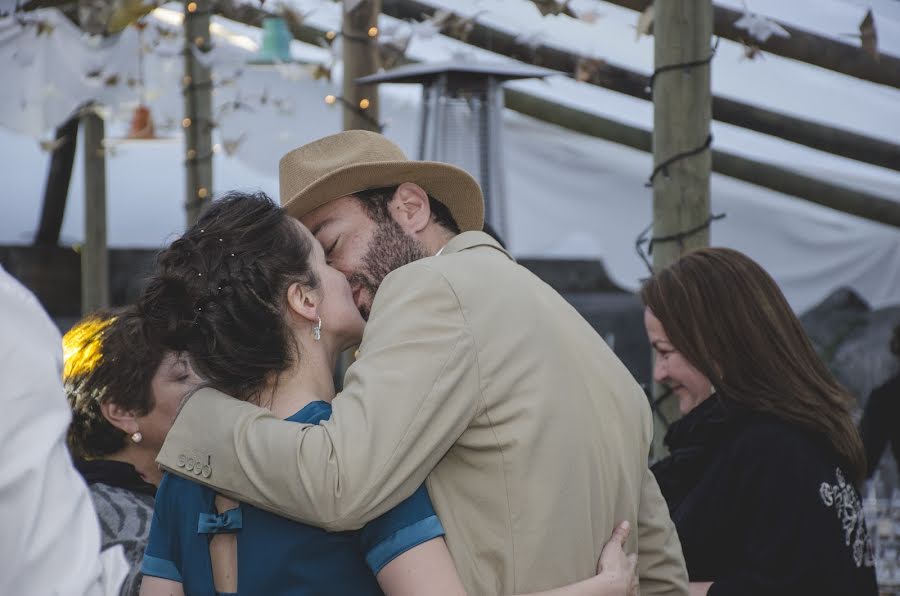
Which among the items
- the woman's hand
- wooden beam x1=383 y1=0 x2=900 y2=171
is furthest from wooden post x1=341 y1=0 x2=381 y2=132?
the woman's hand

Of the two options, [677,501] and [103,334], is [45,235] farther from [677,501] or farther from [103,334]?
[677,501]

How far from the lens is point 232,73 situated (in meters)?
5.38

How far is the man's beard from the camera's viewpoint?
2020 millimetres

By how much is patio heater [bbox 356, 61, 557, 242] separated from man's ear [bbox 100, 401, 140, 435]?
1.35m

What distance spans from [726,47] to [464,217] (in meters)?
2.92

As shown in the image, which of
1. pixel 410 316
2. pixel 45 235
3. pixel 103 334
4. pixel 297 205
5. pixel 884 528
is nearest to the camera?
pixel 410 316

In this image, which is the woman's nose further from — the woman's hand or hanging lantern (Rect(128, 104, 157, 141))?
hanging lantern (Rect(128, 104, 157, 141))

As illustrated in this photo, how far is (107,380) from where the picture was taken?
8.11 ft

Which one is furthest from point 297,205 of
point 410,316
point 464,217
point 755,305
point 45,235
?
point 45,235

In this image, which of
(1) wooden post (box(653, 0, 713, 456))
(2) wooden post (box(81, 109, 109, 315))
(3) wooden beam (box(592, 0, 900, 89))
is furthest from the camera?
(2) wooden post (box(81, 109, 109, 315))

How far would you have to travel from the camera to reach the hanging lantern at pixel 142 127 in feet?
20.9

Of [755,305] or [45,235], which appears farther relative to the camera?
[45,235]

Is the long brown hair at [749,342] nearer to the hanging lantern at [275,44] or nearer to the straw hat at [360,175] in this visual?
the straw hat at [360,175]

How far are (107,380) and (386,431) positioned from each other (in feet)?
3.83
